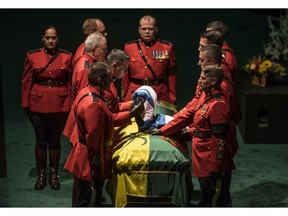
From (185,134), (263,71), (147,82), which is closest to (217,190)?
(185,134)

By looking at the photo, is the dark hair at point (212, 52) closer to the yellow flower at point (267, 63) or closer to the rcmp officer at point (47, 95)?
the rcmp officer at point (47, 95)

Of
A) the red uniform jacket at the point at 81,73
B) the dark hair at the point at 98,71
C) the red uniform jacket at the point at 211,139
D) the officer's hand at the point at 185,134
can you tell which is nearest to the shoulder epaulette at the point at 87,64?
the red uniform jacket at the point at 81,73

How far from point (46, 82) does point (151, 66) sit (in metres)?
1.02

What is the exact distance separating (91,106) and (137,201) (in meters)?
0.84

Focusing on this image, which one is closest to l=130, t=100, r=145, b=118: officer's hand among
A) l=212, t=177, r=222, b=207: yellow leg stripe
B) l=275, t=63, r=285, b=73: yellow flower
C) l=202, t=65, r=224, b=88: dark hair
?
l=202, t=65, r=224, b=88: dark hair

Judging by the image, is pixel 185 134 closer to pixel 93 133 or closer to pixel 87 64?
pixel 93 133

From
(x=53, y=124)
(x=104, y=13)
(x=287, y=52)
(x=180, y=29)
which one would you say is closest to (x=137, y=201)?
(x=53, y=124)

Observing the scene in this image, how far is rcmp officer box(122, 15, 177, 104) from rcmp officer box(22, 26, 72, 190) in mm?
694

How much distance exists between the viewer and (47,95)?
7.25 meters

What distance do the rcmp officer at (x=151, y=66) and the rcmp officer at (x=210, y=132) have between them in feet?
5.04

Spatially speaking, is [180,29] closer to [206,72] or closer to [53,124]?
[53,124]

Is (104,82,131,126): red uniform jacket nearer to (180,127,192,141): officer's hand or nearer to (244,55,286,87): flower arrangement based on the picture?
(180,127,192,141): officer's hand

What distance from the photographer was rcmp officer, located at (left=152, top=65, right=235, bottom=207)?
236 inches

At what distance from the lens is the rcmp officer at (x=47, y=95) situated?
7207mm
